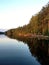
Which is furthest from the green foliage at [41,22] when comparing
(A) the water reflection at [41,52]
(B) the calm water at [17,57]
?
(B) the calm water at [17,57]

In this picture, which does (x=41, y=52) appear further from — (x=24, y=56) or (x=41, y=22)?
(x=41, y=22)

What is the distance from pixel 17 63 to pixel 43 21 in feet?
325

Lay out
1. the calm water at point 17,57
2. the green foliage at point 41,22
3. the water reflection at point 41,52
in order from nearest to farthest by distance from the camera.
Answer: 1. the calm water at point 17,57
2. the water reflection at point 41,52
3. the green foliage at point 41,22

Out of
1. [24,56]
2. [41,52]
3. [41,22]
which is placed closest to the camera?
[24,56]

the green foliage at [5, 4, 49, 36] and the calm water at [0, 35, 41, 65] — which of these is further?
the green foliage at [5, 4, 49, 36]

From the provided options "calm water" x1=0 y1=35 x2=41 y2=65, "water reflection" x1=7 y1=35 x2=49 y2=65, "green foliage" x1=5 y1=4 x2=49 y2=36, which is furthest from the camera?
"green foliage" x1=5 y1=4 x2=49 y2=36

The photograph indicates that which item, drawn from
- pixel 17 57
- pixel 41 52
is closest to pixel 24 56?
pixel 17 57

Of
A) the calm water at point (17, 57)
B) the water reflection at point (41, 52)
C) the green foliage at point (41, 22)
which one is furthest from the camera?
the green foliage at point (41, 22)

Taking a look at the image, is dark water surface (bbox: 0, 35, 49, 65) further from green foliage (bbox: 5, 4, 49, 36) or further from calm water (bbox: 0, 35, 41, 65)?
green foliage (bbox: 5, 4, 49, 36)

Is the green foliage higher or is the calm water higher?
the green foliage

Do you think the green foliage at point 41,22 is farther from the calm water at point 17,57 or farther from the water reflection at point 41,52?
the calm water at point 17,57

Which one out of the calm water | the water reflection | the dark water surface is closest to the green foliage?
the water reflection

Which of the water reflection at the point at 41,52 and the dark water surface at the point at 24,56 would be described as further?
the water reflection at the point at 41,52

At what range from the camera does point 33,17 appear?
512ft
